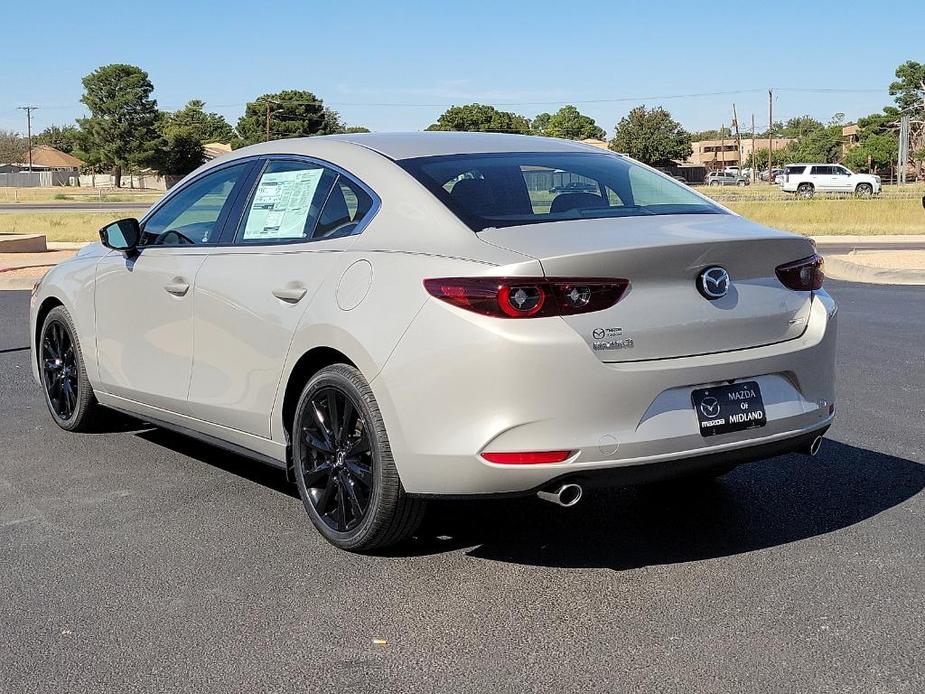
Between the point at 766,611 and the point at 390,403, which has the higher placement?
the point at 390,403

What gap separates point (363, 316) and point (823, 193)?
195 feet

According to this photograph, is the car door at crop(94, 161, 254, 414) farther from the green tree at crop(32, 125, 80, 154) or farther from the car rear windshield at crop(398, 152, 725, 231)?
the green tree at crop(32, 125, 80, 154)

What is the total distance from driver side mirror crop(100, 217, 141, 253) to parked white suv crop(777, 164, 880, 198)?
56.7m

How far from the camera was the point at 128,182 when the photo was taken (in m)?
118

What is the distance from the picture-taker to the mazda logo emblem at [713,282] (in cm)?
435

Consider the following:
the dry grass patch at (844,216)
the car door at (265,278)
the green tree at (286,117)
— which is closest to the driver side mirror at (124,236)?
the car door at (265,278)

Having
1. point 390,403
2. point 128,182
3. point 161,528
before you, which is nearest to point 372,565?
point 390,403

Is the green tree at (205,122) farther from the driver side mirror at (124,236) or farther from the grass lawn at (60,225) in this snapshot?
the driver side mirror at (124,236)

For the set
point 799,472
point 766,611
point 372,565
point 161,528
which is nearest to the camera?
point 766,611

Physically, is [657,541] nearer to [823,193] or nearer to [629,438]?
[629,438]

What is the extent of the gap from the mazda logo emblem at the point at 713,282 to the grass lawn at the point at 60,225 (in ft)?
91.8

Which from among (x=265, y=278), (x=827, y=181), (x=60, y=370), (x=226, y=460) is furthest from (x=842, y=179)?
(x=265, y=278)

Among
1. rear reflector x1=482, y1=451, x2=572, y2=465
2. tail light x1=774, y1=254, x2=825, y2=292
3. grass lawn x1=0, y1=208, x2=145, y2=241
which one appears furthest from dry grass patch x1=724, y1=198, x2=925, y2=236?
rear reflector x1=482, y1=451, x2=572, y2=465

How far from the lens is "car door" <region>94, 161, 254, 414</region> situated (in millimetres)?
5680
